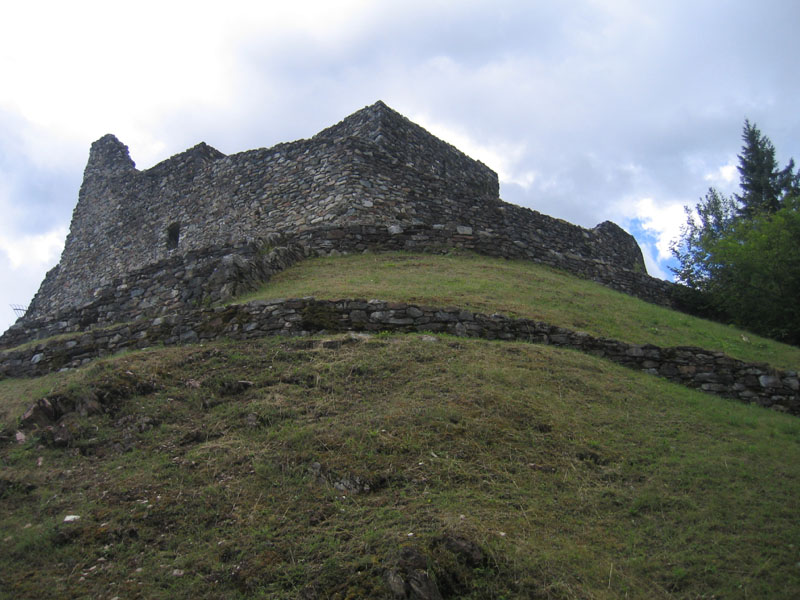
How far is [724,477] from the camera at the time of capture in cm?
679

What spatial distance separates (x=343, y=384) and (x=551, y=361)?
3359 millimetres

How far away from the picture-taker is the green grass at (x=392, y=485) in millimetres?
5074

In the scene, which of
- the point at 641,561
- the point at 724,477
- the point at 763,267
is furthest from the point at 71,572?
the point at 763,267

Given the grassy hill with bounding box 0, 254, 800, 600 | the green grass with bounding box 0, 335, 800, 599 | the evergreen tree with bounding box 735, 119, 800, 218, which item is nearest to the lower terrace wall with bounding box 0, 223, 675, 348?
the grassy hill with bounding box 0, 254, 800, 600

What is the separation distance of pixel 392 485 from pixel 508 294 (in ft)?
23.8

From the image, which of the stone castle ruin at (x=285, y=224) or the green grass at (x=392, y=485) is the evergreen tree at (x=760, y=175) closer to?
the stone castle ruin at (x=285, y=224)

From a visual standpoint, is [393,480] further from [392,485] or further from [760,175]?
[760,175]

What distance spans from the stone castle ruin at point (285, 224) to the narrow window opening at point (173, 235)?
0.04m

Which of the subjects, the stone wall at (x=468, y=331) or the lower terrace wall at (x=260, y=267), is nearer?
the stone wall at (x=468, y=331)

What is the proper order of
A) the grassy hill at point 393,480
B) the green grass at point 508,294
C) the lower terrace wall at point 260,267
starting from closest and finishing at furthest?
the grassy hill at point 393,480
the green grass at point 508,294
the lower terrace wall at point 260,267

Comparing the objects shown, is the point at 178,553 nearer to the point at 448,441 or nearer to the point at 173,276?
the point at 448,441

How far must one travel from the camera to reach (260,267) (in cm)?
1348

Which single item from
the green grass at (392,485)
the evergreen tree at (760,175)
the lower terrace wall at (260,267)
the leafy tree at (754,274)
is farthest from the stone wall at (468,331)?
the evergreen tree at (760,175)

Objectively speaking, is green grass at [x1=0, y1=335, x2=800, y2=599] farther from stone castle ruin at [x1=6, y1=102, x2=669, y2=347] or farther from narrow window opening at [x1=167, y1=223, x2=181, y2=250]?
narrow window opening at [x1=167, y1=223, x2=181, y2=250]
